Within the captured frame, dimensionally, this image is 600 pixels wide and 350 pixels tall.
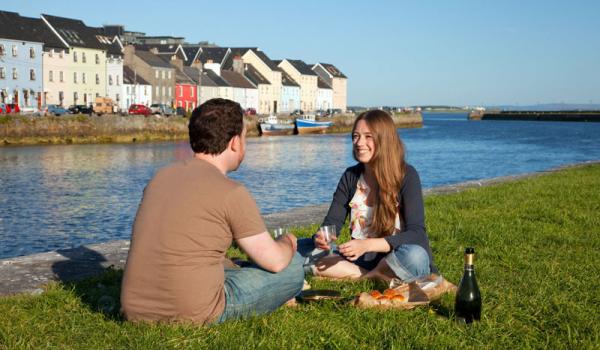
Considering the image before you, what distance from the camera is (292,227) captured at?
412 inches

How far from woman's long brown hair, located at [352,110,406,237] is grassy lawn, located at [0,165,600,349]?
2.16ft

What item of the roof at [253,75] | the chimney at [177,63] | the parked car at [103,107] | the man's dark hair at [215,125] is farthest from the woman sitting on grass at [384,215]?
the roof at [253,75]

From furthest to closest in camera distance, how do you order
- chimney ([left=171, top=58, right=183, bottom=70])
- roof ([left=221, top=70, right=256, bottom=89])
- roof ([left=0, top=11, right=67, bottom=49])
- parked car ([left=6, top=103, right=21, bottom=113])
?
1. roof ([left=221, top=70, right=256, bottom=89])
2. chimney ([left=171, top=58, right=183, bottom=70])
3. roof ([left=0, top=11, right=67, bottom=49])
4. parked car ([left=6, top=103, right=21, bottom=113])

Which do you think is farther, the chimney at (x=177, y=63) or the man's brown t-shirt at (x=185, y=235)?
the chimney at (x=177, y=63)

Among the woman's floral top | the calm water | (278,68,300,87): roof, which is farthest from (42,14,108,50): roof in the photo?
→ the woman's floral top

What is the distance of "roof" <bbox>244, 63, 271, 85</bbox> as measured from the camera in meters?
115

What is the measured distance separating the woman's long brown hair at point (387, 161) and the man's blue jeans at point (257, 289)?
121cm

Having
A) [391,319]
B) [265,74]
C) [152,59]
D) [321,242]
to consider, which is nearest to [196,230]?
[391,319]

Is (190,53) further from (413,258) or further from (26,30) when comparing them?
(413,258)

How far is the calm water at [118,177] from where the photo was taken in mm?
18172

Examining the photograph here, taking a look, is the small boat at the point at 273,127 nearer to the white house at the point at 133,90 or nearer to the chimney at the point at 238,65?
the white house at the point at 133,90

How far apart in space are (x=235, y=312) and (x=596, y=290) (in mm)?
3021

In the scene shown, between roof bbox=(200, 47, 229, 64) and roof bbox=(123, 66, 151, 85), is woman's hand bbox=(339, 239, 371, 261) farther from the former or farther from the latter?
roof bbox=(200, 47, 229, 64)

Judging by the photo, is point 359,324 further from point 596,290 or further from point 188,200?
point 596,290
